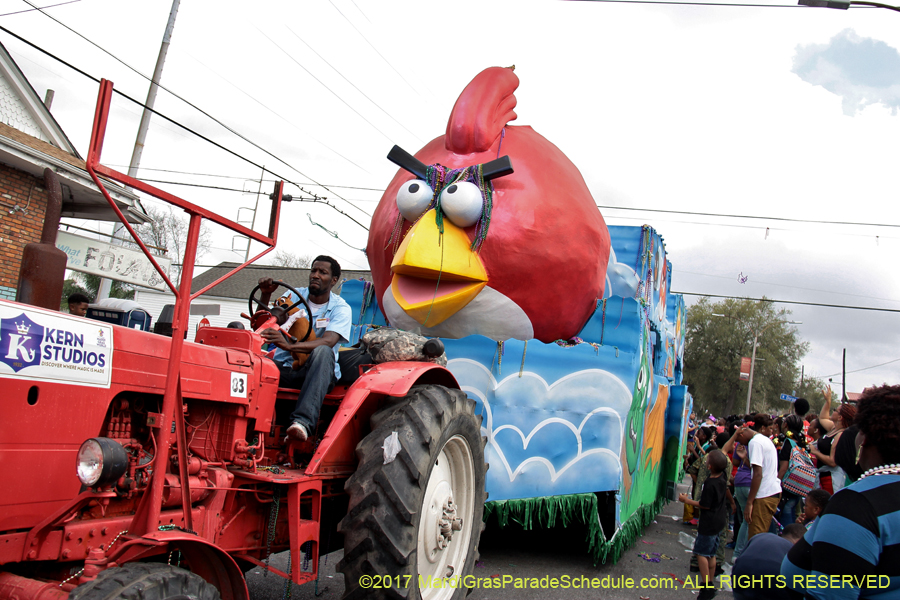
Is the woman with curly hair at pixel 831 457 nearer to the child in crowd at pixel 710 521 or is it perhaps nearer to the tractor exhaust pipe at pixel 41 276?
the child in crowd at pixel 710 521

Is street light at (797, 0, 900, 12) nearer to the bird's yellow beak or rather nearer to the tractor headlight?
the bird's yellow beak

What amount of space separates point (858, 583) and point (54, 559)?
254 cm

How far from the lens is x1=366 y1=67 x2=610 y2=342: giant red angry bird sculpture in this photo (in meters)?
5.19

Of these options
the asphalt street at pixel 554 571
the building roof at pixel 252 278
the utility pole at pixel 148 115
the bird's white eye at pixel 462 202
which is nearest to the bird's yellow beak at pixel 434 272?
the bird's white eye at pixel 462 202

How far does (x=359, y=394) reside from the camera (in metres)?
3.22

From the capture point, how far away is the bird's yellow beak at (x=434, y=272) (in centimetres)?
504

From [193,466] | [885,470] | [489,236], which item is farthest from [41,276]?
[489,236]

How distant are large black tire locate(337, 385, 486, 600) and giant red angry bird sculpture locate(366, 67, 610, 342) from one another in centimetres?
171

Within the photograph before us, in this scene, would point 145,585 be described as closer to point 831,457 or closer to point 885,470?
point 885,470

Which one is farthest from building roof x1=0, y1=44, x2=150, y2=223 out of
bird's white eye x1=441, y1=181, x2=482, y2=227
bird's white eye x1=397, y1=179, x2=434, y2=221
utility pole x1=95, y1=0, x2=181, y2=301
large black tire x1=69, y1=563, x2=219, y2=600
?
large black tire x1=69, y1=563, x2=219, y2=600

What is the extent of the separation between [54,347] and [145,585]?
869 mm

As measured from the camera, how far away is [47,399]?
2.16 meters

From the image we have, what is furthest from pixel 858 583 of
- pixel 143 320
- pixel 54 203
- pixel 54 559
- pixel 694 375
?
pixel 694 375

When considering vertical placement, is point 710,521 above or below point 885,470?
below
